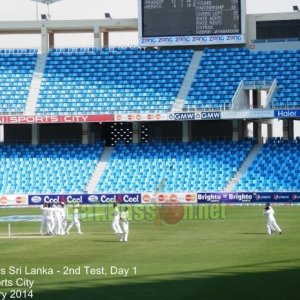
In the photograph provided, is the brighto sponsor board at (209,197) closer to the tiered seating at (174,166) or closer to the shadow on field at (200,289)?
the tiered seating at (174,166)

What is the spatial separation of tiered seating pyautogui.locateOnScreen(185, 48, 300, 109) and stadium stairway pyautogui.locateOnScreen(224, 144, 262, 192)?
3.85 m

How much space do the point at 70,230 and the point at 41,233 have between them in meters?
3.00

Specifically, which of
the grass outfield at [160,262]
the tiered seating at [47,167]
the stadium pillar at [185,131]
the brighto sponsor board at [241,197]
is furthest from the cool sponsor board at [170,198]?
the grass outfield at [160,262]

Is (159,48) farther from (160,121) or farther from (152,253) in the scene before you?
(152,253)

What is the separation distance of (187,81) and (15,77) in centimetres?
1390

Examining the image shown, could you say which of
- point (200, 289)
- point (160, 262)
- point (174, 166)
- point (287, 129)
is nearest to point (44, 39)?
point (174, 166)

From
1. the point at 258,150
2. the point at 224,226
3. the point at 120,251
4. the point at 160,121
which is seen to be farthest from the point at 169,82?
the point at 120,251

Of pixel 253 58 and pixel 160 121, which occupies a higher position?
pixel 253 58

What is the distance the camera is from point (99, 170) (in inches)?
2889

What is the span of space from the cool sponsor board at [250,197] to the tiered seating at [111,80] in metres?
10.1

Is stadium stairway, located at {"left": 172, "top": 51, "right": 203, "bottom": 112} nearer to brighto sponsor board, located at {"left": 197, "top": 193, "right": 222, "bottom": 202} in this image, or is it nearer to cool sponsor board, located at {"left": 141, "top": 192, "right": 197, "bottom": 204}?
cool sponsor board, located at {"left": 141, "top": 192, "right": 197, "bottom": 204}

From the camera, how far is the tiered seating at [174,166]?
70875 mm

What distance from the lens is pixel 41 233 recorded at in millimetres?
45156

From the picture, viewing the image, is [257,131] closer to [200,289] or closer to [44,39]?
[44,39]
